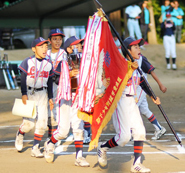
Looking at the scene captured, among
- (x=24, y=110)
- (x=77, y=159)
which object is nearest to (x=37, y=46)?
(x=24, y=110)

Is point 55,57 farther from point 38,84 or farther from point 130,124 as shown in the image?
point 130,124

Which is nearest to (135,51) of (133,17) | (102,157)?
(102,157)

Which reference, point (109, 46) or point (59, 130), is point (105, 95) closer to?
point (109, 46)

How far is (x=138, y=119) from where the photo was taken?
5.78 metres

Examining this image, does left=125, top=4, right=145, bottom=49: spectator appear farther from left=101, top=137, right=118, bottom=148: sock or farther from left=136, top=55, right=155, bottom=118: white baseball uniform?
left=101, top=137, right=118, bottom=148: sock

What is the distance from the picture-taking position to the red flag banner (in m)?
5.59

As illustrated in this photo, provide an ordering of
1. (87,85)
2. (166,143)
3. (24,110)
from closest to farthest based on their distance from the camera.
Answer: (87,85) < (24,110) < (166,143)

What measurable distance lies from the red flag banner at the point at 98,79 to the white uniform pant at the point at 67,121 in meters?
0.55

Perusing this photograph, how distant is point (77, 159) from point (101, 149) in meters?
0.37

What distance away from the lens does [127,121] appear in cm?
579

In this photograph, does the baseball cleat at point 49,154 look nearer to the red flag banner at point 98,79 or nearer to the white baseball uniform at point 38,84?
the white baseball uniform at point 38,84

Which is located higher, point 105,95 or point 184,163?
point 105,95

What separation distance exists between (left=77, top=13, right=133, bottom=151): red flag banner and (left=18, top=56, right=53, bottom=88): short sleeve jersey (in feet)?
→ 4.49

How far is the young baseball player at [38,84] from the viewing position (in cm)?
686
